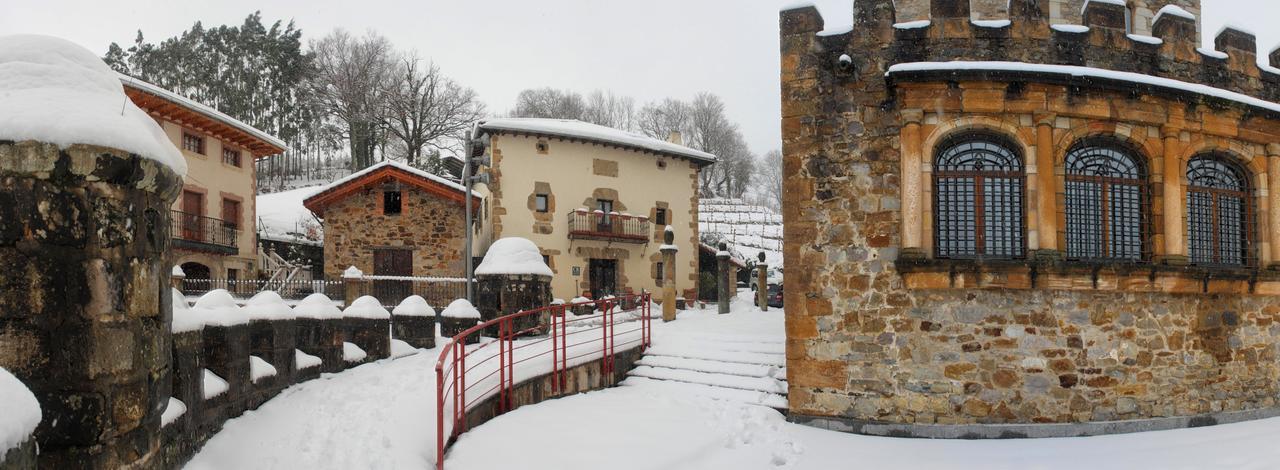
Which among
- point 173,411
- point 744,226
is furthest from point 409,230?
point 744,226

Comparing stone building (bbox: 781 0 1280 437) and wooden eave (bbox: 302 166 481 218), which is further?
wooden eave (bbox: 302 166 481 218)

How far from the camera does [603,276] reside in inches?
997

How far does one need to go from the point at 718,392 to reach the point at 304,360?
15.3 feet

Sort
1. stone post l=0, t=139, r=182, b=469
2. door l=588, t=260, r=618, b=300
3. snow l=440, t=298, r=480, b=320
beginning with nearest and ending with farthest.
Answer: stone post l=0, t=139, r=182, b=469 < snow l=440, t=298, r=480, b=320 < door l=588, t=260, r=618, b=300

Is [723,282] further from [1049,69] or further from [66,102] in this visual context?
[66,102]

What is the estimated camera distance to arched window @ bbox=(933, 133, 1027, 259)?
8281mm

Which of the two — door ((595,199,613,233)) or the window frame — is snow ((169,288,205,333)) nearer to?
the window frame

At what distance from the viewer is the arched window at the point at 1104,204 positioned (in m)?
8.42

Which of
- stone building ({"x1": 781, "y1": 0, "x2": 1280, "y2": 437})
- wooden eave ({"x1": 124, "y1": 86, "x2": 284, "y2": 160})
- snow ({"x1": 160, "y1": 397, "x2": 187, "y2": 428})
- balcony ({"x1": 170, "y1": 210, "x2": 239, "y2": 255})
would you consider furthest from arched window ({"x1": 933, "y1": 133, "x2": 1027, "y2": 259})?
balcony ({"x1": 170, "y1": 210, "x2": 239, "y2": 255})

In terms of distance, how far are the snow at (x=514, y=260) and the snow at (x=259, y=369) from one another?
4834mm

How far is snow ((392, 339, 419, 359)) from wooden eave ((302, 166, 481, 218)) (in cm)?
1245

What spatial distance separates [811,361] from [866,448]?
1.15 metres

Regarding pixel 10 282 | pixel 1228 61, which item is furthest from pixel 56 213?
pixel 1228 61

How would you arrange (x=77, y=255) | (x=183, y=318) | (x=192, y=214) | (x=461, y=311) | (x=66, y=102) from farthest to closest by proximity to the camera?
(x=192, y=214)
(x=461, y=311)
(x=183, y=318)
(x=66, y=102)
(x=77, y=255)
